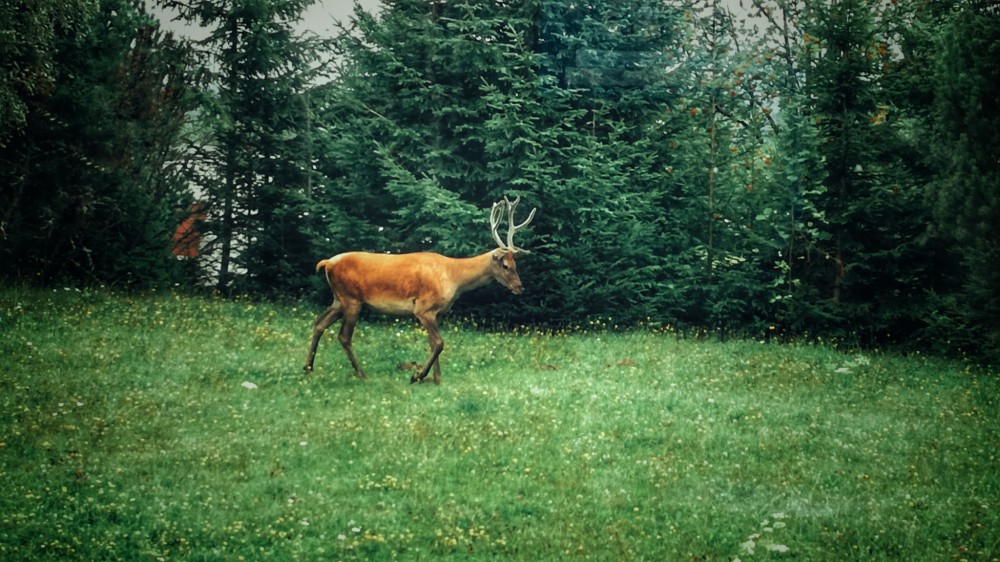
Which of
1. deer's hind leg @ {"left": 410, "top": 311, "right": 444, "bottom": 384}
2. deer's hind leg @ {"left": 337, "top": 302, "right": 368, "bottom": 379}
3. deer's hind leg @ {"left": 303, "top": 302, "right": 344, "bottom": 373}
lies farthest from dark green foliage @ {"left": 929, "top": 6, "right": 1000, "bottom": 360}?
deer's hind leg @ {"left": 303, "top": 302, "right": 344, "bottom": 373}

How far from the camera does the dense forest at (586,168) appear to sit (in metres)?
20.1

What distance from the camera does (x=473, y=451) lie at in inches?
463

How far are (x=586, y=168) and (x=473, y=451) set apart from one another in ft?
31.3

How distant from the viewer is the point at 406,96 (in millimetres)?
21000

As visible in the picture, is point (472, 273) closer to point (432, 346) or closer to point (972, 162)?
point (432, 346)

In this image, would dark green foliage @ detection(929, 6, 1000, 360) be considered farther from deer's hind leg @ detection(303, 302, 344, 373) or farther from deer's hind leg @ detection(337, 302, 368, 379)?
deer's hind leg @ detection(303, 302, 344, 373)

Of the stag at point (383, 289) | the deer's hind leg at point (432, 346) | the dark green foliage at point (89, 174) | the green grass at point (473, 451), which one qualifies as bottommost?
the green grass at point (473, 451)

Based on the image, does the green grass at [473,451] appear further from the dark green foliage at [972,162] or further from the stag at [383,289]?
the dark green foliage at [972,162]

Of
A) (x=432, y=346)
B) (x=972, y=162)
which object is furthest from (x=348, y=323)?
(x=972, y=162)

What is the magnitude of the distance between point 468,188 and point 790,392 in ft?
28.9

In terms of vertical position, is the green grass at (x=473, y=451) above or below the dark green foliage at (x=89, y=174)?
below

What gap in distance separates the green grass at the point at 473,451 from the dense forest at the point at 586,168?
3026mm

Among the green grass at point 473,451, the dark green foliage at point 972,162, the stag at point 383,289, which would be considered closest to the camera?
the green grass at point 473,451

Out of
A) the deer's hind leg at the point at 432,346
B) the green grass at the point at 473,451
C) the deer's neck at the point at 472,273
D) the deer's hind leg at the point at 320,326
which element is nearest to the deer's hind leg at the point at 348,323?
the deer's hind leg at the point at 320,326
